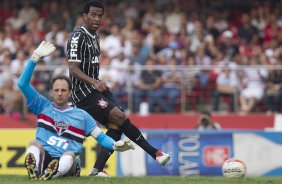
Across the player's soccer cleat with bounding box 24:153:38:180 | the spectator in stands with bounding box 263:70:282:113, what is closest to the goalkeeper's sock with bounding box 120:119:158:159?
the player's soccer cleat with bounding box 24:153:38:180

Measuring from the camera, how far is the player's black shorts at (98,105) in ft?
35.1

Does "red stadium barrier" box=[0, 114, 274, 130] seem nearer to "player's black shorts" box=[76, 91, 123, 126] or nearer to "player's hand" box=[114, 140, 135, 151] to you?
"player's black shorts" box=[76, 91, 123, 126]

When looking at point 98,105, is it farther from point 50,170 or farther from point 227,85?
point 227,85

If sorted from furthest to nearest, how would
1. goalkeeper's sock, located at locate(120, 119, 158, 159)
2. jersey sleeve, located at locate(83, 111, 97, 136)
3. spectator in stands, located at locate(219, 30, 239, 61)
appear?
spectator in stands, located at locate(219, 30, 239, 61)
goalkeeper's sock, located at locate(120, 119, 158, 159)
jersey sleeve, located at locate(83, 111, 97, 136)

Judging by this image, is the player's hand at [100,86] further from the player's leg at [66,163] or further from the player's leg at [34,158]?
the player's leg at [34,158]

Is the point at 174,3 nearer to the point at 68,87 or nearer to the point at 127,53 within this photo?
the point at 127,53

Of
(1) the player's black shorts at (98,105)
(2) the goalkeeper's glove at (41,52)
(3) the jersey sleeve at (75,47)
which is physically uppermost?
(3) the jersey sleeve at (75,47)

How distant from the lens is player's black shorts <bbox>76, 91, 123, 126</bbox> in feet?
35.1

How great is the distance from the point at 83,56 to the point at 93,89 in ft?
1.48

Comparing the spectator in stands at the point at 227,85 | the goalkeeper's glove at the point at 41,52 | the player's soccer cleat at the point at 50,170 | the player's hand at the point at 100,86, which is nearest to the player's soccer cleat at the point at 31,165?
the player's soccer cleat at the point at 50,170

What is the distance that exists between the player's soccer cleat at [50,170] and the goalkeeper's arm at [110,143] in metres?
0.67

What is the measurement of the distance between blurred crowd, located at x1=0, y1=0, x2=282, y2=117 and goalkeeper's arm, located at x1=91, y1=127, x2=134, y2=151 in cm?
893

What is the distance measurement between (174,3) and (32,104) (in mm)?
14193

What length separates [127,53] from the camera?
20.7m
